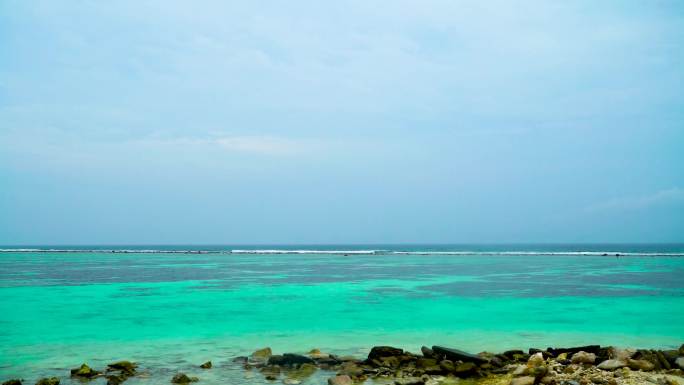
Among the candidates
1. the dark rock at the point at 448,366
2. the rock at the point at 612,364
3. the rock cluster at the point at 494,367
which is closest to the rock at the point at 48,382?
the rock cluster at the point at 494,367

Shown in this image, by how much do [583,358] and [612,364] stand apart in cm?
59

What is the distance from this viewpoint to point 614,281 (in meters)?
34.7

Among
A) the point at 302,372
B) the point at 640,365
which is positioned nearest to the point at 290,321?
the point at 302,372

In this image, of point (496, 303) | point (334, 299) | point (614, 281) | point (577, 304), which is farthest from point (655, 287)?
point (334, 299)

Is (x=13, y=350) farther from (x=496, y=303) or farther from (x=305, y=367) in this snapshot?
(x=496, y=303)

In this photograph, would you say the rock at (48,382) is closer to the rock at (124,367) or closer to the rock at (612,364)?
the rock at (124,367)

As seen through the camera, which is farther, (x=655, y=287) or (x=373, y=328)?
(x=655, y=287)

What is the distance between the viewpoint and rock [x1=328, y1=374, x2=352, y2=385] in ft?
32.2

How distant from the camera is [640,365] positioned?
1055 cm

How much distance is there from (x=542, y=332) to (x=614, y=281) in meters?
22.1

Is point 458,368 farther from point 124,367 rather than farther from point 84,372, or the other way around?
point 84,372

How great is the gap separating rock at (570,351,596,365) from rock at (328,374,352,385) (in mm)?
4774

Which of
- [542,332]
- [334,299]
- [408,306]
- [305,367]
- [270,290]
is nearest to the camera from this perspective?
[305,367]

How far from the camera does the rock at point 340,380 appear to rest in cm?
983
